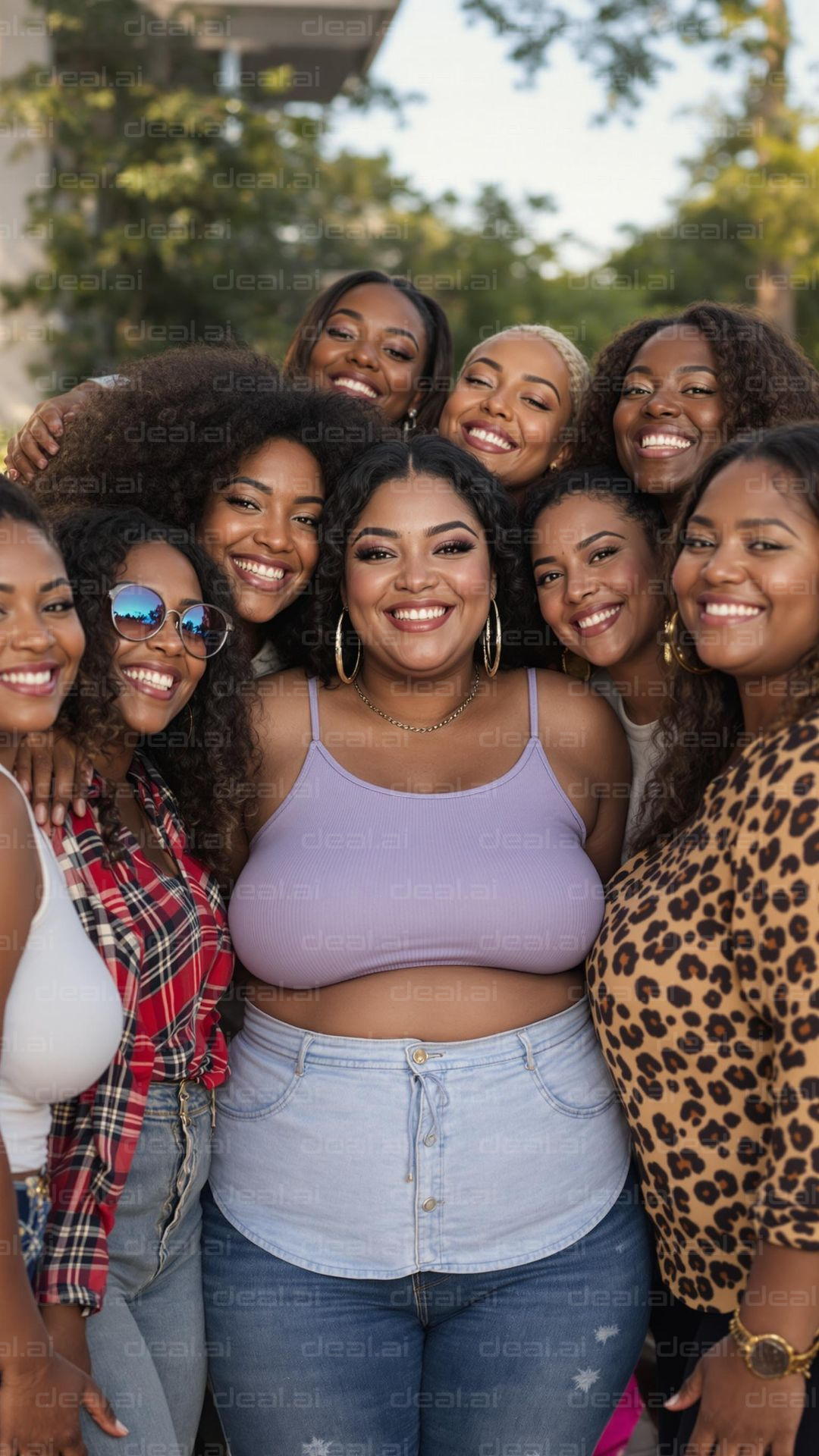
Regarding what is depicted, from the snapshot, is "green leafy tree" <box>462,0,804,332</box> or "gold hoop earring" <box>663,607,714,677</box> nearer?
"gold hoop earring" <box>663,607,714,677</box>

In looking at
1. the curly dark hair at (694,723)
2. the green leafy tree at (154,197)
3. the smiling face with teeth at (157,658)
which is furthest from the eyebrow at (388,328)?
the green leafy tree at (154,197)

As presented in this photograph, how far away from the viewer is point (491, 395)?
4.57 metres

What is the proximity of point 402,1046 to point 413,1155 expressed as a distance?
0.75 feet

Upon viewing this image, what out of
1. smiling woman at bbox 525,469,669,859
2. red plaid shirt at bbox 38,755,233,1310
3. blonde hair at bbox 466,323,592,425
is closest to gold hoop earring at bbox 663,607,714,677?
smiling woman at bbox 525,469,669,859

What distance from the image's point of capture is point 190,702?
3.35 metres

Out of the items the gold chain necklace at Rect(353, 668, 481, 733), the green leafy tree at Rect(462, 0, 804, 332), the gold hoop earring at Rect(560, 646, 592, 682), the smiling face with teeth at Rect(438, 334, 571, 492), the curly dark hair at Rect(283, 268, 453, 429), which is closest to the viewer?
the gold chain necklace at Rect(353, 668, 481, 733)

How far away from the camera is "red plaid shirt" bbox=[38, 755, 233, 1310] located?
2654 millimetres

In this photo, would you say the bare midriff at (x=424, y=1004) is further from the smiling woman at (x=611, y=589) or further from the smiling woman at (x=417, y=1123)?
the smiling woman at (x=611, y=589)

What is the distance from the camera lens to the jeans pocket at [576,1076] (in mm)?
3051

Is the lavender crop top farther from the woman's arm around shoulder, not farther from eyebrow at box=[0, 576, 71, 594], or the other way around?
eyebrow at box=[0, 576, 71, 594]

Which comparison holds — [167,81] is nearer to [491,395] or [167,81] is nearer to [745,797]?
[491,395]

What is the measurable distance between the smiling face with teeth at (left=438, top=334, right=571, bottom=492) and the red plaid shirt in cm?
201

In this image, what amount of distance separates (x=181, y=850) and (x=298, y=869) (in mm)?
272

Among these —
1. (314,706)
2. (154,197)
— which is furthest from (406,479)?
(154,197)
